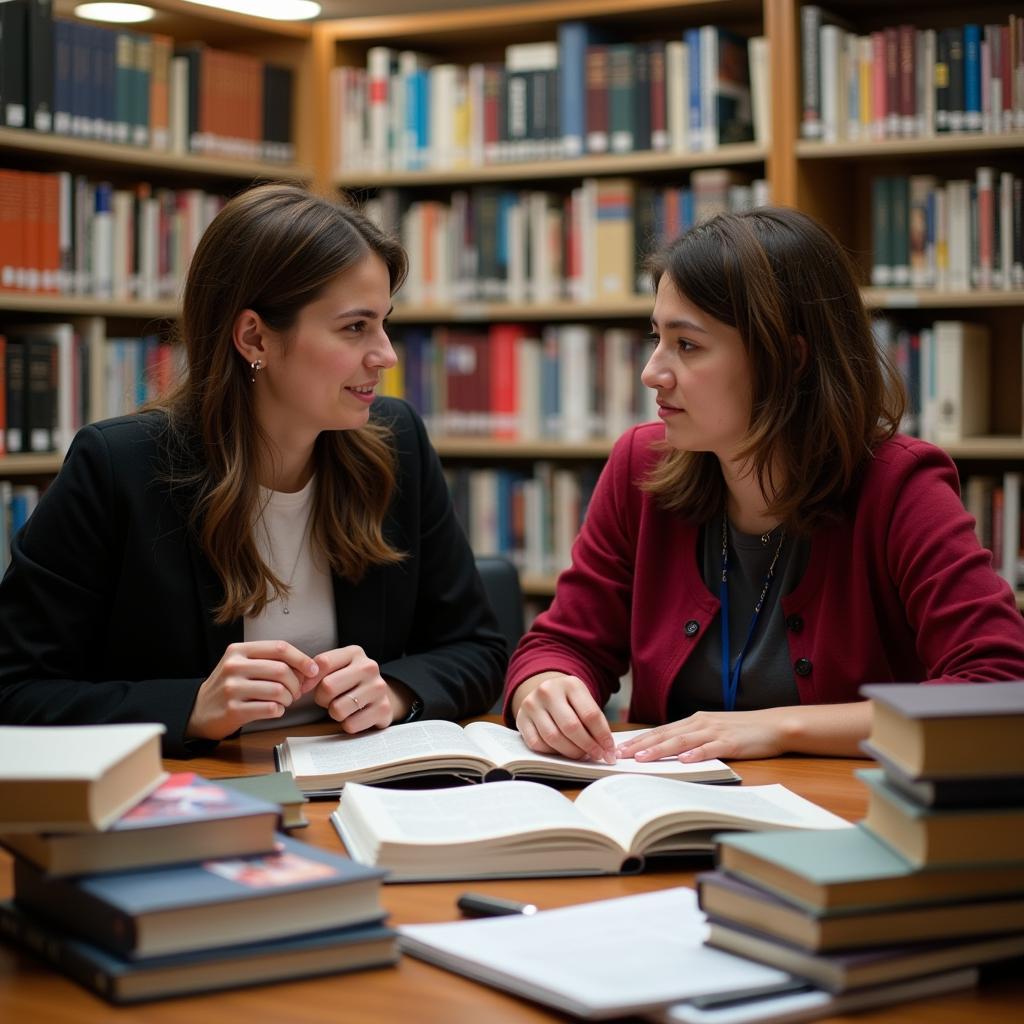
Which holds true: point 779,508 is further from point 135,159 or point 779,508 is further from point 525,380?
point 135,159

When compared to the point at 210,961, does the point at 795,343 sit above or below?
above

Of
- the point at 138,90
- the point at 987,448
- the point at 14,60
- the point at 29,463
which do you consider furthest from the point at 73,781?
the point at 138,90

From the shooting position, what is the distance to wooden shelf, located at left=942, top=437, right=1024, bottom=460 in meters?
3.31

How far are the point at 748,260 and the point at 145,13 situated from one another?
2412mm

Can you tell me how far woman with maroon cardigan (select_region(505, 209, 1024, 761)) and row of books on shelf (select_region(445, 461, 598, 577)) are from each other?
183cm

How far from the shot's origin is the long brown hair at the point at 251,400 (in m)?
1.98

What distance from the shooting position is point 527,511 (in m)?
3.96

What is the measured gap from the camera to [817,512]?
1933 mm

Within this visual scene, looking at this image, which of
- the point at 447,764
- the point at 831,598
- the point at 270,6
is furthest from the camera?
the point at 270,6

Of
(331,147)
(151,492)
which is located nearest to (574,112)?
(331,147)

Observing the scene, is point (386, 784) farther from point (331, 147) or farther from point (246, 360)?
point (331, 147)

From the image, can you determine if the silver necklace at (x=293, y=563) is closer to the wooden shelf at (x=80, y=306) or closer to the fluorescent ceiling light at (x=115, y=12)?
the wooden shelf at (x=80, y=306)

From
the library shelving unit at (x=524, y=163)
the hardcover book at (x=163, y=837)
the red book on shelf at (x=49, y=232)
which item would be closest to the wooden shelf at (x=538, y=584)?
the library shelving unit at (x=524, y=163)

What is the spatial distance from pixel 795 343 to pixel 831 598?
0.34 meters
